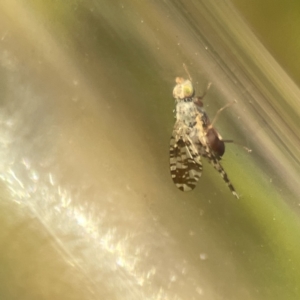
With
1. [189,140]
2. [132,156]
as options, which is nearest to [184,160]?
[189,140]

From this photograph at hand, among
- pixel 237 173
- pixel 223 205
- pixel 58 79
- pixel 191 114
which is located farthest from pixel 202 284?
pixel 58 79

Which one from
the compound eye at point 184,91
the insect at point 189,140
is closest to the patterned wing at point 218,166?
the insect at point 189,140

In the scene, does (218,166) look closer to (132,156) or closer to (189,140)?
(189,140)

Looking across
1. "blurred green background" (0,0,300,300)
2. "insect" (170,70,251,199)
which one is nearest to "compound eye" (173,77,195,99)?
"insect" (170,70,251,199)

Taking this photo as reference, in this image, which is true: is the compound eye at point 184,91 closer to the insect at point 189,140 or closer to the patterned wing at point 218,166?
the insect at point 189,140

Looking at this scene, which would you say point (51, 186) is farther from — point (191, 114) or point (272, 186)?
point (272, 186)

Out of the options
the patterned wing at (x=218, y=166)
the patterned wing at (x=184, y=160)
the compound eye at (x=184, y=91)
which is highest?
the compound eye at (x=184, y=91)

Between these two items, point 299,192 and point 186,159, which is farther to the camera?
point 299,192
